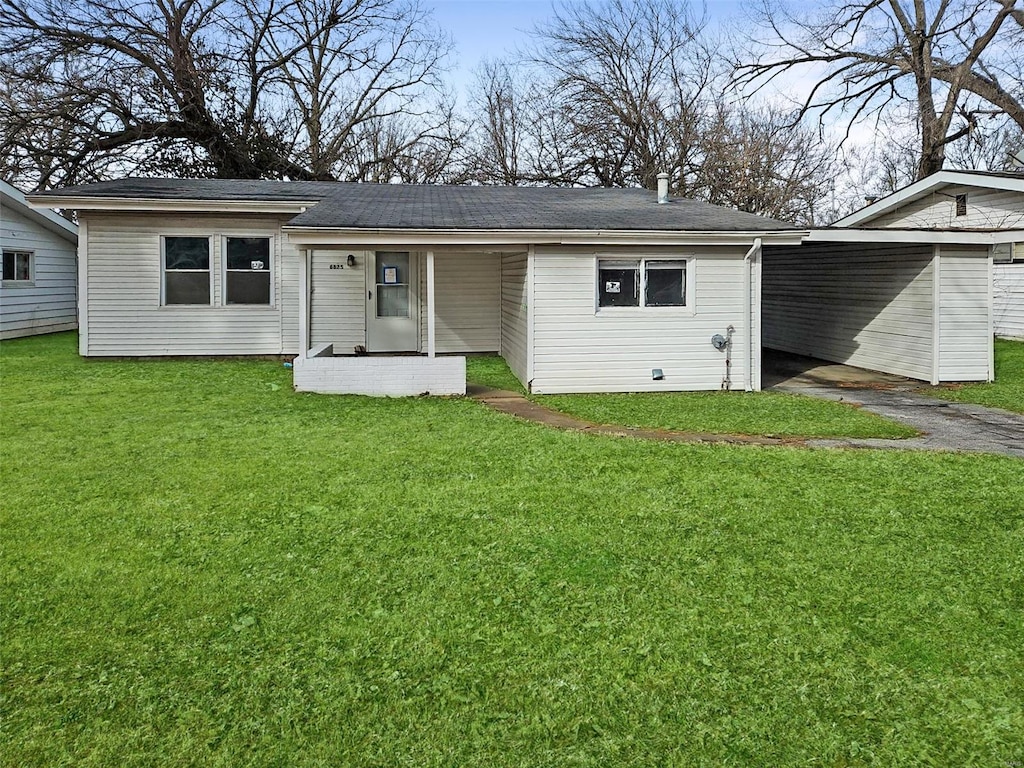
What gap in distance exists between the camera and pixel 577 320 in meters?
11.0

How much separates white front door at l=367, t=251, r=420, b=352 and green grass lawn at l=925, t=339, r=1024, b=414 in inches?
334

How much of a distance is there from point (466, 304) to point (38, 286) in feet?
34.0

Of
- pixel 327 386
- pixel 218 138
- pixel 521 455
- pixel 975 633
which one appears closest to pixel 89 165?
pixel 218 138

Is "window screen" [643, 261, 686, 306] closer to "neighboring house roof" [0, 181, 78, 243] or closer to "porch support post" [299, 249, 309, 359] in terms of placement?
"porch support post" [299, 249, 309, 359]

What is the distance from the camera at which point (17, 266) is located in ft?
57.6

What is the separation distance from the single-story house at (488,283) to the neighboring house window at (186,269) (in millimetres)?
24

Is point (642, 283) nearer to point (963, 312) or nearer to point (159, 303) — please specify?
point (963, 312)

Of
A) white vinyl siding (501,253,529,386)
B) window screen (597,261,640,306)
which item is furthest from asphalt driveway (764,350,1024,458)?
white vinyl siding (501,253,529,386)

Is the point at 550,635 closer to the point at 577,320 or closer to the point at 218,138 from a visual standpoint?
the point at 577,320

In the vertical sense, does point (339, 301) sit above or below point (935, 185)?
below

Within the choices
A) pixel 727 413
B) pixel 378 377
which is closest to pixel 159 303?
pixel 378 377

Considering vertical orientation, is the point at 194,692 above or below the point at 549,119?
below

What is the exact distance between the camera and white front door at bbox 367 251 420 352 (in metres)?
14.6

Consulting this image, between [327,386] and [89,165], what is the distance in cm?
1799
